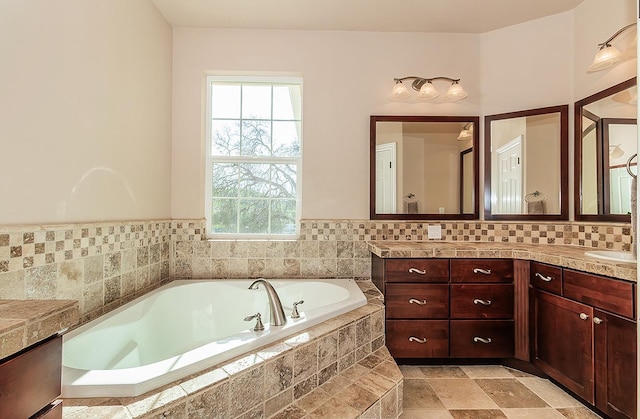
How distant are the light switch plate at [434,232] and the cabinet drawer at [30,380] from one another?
2.34 m

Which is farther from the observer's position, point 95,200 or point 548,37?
point 548,37

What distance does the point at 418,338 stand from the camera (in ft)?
6.46

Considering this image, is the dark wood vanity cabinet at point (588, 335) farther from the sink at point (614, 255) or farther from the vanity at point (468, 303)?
the sink at point (614, 255)

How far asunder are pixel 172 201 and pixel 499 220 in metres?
2.74

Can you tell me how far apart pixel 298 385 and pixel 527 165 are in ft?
7.68


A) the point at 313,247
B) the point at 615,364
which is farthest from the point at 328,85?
the point at 615,364

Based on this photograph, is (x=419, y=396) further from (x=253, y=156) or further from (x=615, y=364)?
(x=253, y=156)

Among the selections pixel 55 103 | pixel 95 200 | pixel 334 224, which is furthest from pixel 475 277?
pixel 55 103

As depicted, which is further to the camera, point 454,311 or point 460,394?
point 454,311

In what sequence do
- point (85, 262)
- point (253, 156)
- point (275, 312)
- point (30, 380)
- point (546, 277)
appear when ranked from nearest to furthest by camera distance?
1. point (30, 380)
2. point (275, 312)
3. point (85, 262)
4. point (546, 277)
5. point (253, 156)

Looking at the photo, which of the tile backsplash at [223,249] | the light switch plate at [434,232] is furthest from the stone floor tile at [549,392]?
the light switch plate at [434,232]

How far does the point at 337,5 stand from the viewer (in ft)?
7.04

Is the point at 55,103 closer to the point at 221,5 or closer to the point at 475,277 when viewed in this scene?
the point at 221,5

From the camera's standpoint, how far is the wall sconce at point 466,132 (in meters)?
2.46
